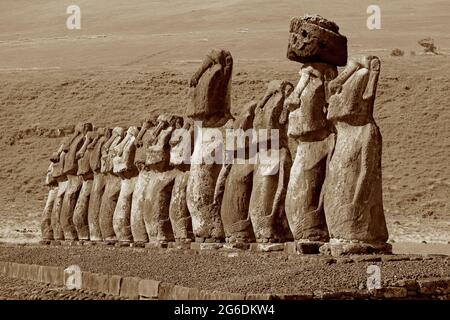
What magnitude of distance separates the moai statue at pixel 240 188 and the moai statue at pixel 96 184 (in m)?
6.23

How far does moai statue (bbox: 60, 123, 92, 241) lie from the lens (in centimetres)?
2475

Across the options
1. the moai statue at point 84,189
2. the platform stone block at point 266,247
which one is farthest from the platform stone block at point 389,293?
the moai statue at point 84,189


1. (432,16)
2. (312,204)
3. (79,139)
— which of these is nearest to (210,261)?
(312,204)

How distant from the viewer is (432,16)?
3381 inches

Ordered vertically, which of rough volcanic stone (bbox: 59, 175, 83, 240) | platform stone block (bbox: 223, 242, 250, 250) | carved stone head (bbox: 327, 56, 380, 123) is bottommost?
rough volcanic stone (bbox: 59, 175, 83, 240)

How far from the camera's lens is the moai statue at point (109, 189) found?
22.7 m

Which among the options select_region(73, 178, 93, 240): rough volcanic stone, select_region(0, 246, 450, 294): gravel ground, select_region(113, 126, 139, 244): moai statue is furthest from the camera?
select_region(73, 178, 93, 240): rough volcanic stone

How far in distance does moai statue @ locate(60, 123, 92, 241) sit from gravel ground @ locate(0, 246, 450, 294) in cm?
695

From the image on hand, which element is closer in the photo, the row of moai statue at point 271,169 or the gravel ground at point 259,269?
the gravel ground at point 259,269

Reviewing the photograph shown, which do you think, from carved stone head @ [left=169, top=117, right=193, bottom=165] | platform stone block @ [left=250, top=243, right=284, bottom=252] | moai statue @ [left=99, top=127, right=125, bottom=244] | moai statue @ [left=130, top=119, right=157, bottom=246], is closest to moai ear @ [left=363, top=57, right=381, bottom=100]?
platform stone block @ [left=250, top=243, right=284, bottom=252]

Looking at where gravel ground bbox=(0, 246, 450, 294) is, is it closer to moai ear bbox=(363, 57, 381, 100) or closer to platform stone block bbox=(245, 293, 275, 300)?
platform stone block bbox=(245, 293, 275, 300)

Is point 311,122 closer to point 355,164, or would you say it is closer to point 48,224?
point 355,164

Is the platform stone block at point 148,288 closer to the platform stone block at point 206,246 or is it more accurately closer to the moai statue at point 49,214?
the platform stone block at point 206,246
